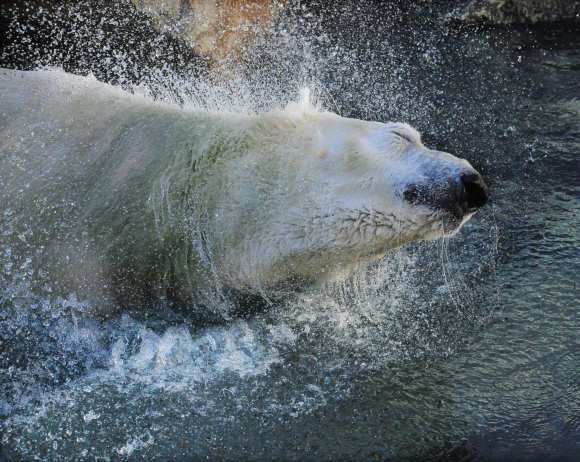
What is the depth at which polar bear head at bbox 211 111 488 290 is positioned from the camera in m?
2.36

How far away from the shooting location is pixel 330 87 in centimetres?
461

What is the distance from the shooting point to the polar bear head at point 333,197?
2.36 meters

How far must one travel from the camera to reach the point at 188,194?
2582 millimetres

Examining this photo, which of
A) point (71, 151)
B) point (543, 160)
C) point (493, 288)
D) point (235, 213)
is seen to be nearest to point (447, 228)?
point (235, 213)

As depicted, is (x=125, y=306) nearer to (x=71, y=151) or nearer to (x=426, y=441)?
(x=71, y=151)

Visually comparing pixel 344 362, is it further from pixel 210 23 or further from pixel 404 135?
pixel 210 23

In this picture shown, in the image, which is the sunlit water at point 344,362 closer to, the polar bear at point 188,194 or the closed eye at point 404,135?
the polar bear at point 188,194

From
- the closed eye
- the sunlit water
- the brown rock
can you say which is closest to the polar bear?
the closed eye

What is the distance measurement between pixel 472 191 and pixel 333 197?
1.70 feet

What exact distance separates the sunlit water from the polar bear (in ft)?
0.57

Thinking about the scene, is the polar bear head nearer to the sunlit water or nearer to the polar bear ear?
the polar bear ear

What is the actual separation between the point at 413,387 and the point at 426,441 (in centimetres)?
29

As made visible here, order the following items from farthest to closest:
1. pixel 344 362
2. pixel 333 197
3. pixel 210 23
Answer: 1. pixel 210 23
2. pixel 344 362
3. pixel 333 197

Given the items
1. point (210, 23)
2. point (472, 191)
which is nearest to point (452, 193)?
point (472, 191)
